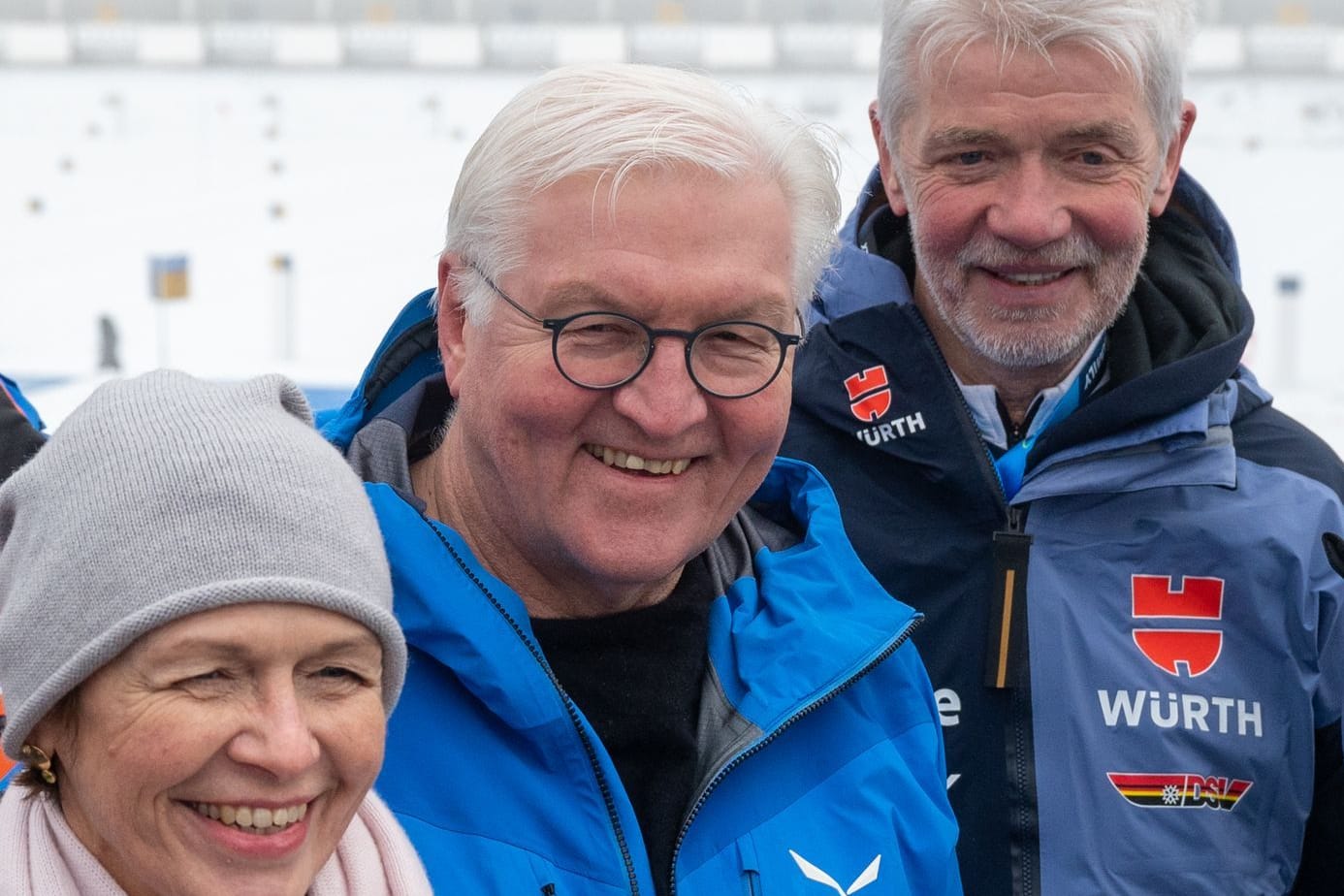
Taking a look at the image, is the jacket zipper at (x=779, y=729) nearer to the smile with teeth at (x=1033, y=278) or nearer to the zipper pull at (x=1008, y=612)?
the zipper pull at (x=1008, y=612)

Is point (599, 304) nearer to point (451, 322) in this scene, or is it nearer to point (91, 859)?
point (451, 322)

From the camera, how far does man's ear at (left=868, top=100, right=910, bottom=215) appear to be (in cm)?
187

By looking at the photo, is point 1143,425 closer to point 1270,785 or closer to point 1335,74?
point 1270,785

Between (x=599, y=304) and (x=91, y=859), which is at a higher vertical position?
(x=599, y=304)

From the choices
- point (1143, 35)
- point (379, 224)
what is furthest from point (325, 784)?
point (379, 224)

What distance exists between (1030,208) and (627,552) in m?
0.74

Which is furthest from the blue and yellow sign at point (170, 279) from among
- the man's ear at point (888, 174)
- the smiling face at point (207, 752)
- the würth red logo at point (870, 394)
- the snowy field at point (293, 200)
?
the smiling face at point (207, 752)

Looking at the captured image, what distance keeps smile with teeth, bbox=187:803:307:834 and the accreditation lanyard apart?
40.6 inches

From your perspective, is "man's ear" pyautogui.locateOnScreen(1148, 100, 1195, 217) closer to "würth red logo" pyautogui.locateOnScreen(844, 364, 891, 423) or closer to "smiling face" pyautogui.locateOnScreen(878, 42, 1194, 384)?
"smiling face" pyautogui.locateOnScreen(878, 42, 1194, 384)

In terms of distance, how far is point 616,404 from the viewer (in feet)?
3.91

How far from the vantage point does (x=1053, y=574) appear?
66.1 inches

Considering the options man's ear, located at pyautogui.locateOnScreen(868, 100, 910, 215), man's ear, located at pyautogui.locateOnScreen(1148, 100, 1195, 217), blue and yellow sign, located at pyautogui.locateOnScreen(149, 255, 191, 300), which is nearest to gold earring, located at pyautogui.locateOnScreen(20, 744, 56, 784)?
man's ear, located at pyautogui.locateOnScreen(868, 100, 910, 215)

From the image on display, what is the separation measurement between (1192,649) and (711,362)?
2.59ft

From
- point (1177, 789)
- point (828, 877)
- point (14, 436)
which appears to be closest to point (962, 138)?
point (1177, 789)
